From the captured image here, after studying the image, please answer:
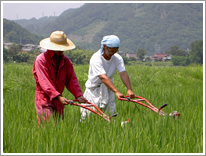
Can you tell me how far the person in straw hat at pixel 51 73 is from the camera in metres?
3.25

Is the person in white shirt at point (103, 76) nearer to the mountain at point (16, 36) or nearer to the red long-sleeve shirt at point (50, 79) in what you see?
the red long-sleeve shirt at point (50, 79)

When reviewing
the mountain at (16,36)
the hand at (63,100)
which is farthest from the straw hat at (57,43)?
the mountain at (16,36)

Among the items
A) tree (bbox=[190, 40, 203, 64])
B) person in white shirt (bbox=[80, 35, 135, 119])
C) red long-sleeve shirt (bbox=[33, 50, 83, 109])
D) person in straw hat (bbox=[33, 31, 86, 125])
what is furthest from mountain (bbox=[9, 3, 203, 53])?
person in straw hat (bbox=[33, 31, 86, 125])

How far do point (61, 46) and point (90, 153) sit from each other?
1.26 metres

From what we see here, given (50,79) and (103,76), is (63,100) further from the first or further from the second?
(103,76)

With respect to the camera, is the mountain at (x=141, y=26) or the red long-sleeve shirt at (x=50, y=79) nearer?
the red long-sleeve shirt at (x=50, y=79)

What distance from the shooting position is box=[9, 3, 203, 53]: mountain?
486ft

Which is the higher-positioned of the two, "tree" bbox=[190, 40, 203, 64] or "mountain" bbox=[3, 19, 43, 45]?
"mountain" bbox=[3, 19, 43, 45]

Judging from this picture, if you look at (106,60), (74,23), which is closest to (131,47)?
(74,23)

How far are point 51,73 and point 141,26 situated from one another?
551 ft

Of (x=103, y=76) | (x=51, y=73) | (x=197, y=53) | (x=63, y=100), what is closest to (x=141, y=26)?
(x=197, y=53)

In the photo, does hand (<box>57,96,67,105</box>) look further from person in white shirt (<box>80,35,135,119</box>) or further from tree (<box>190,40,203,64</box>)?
tree (<box>190,40,203,64</box>)

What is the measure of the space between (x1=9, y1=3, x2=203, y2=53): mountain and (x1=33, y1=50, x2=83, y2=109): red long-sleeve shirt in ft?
422

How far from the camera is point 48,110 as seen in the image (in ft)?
11.1
